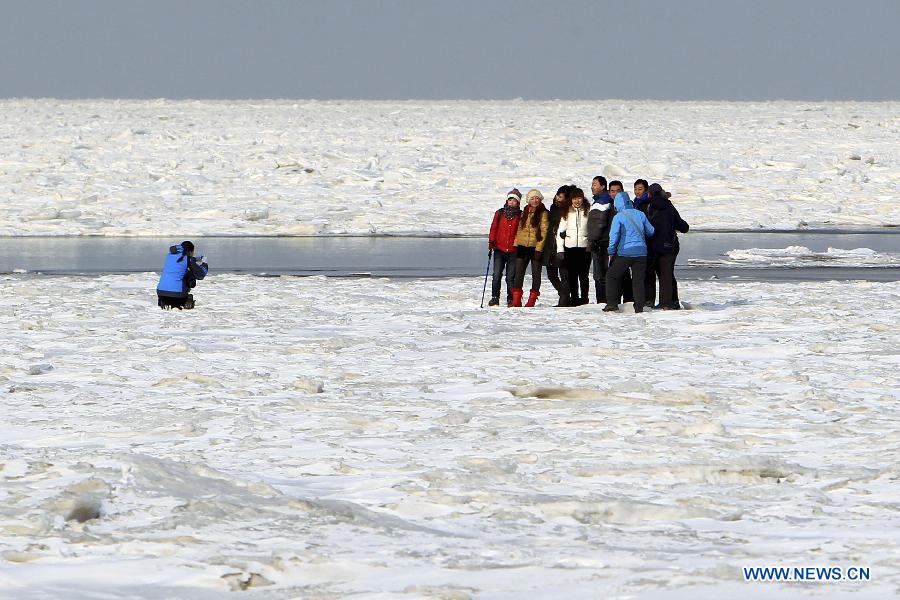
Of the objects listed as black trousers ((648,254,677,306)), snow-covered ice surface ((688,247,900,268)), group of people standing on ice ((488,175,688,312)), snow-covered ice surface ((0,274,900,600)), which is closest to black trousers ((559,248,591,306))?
group of people standing on ice ((488,175,688,312))

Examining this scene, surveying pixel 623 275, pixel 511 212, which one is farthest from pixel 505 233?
pixel 623 275

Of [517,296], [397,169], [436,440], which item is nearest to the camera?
[436,440]

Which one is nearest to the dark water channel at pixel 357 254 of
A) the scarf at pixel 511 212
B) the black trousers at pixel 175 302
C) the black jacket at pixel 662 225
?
the scarf at pixel 511 212

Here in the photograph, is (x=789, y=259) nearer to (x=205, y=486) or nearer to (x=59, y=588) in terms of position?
(x=205, y=486)

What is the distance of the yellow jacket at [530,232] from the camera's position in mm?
14867

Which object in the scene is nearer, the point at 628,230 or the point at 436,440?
the point at 436,440

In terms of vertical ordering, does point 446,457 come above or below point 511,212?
below

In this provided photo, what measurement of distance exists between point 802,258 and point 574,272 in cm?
853

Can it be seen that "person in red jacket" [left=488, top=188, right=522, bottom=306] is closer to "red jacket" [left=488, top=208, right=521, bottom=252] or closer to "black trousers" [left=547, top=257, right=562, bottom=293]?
"red jacket" [left=488, top=208, right=521, bottom=252]

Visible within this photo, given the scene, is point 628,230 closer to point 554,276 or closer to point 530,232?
point 530,232

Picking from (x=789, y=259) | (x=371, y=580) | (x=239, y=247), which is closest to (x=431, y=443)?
(x=371, y=580)

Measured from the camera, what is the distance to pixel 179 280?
580 inches

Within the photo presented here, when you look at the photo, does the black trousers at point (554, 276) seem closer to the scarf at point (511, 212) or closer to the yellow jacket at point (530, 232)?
the yellow jacket at point (530, 232)

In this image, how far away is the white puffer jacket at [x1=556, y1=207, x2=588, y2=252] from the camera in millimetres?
14625
